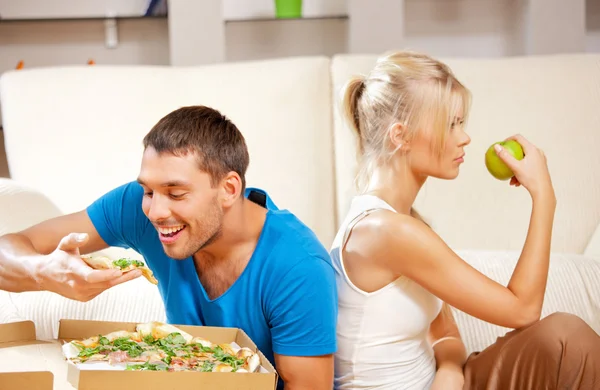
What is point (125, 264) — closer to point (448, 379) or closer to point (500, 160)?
point (448, 379)

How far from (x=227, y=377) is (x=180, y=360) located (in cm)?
9

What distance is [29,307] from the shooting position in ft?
5.60

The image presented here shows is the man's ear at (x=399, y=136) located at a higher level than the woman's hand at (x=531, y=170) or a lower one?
higher

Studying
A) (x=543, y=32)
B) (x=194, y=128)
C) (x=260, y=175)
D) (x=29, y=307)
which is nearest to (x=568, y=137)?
(x=260, y=175)

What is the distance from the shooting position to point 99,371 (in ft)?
2.89

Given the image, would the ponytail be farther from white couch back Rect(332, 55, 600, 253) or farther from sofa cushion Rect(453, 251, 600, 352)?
white couch back Rect(332, 55, 600, 253)

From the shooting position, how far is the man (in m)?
1.23

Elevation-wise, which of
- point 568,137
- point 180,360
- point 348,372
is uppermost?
point 568,137

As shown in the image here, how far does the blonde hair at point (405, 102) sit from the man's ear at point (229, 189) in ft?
1.09

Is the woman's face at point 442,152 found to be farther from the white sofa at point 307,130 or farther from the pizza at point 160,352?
the white sofa at point 307,130

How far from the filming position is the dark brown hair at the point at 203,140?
125 centimetres

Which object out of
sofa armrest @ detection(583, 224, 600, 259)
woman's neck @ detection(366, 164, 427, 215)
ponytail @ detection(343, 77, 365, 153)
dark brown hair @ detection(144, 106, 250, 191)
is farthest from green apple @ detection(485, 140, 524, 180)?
sofa armrest @ detection(583, 224, 600, 259)

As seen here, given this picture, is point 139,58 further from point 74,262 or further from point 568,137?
point 74,262

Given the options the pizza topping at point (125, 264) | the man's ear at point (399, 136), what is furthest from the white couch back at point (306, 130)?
the pizza topping at point (125, 264)
